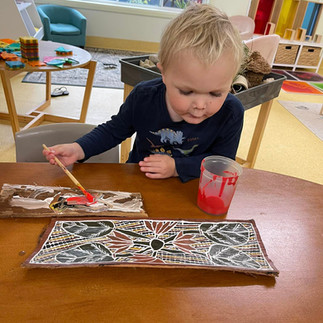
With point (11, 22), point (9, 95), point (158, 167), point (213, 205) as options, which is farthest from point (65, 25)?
point (213, 205)

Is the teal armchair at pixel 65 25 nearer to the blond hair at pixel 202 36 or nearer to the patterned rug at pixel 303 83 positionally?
the patterned rug at pixel 303 83

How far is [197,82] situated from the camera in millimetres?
657

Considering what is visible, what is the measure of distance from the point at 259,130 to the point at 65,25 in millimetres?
3686

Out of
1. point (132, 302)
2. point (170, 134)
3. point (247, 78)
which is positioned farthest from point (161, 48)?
point (247, 78)

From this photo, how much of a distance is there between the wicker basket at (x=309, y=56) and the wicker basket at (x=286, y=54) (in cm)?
13

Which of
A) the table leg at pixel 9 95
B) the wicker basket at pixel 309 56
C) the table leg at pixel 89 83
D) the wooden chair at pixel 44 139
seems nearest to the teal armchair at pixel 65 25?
the table leg at pixel 89 83

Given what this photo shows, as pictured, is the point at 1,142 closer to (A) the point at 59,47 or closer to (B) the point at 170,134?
(A) the point at 59,47

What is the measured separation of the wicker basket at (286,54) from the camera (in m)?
4.83

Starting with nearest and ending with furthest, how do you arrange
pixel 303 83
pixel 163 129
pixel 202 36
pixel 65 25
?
pixel 202 36 → pixel 163 129 → pixel 303 83 → pixel 65 25

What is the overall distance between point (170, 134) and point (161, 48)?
282mm

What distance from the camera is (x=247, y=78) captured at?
1.71 meters

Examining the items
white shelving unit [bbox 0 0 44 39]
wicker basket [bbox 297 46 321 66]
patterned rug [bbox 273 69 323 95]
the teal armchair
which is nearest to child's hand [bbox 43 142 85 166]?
white shelving unit [bbox 0 0 44 39]

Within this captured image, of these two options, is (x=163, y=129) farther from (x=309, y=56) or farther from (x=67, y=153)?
(x=309, y=56)

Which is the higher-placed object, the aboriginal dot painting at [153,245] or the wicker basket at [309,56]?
the aboriginal dot painting at [153,245]
